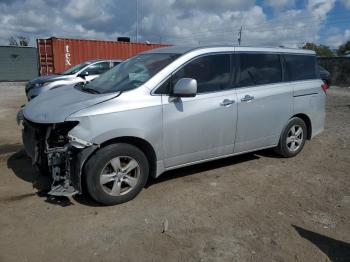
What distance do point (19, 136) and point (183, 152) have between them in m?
4.33

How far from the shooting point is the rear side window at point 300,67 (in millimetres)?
5850

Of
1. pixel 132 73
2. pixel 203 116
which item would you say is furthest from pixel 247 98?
pixel 132 73

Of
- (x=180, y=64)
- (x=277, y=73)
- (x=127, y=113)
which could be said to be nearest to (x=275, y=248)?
(x=127, y=113)

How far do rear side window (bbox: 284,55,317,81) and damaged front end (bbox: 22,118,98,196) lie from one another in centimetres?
355

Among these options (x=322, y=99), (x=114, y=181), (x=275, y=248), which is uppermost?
(x=322, y=99)

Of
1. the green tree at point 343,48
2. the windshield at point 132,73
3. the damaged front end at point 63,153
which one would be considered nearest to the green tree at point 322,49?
the green tree at point 343,48

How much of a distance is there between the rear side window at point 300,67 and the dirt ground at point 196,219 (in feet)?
5.06

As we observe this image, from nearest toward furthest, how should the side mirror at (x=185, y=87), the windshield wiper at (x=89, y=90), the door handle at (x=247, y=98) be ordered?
1. the side mirror at (x=185, y=87)
2. the windshield wiper at (x=89, y=90)
3. the door handle at (x=247, y=98)

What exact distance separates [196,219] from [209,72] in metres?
1.98

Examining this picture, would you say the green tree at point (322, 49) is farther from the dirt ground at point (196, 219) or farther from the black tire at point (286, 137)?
the dirt ground at point (196, 219)

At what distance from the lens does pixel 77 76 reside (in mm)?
11555

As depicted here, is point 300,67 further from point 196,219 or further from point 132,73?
point 196,219

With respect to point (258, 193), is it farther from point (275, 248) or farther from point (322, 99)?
point (322, 99)

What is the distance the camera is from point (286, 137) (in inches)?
232
